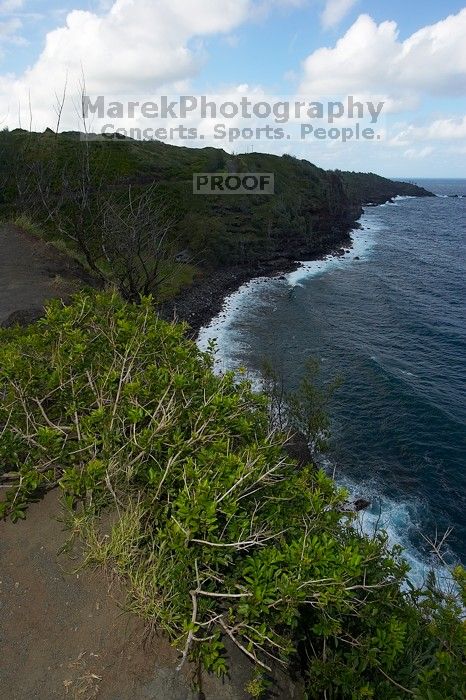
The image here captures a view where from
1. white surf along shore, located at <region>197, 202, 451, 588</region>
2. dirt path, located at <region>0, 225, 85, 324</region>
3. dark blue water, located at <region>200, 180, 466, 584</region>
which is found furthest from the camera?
dark blue water, located at <region>200, 180, 466, 584</region>

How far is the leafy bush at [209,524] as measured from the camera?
4.67 m

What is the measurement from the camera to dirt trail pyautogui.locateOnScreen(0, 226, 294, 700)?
4.55 meters

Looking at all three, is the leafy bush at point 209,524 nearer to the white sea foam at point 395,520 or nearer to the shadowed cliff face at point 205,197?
the white sea foam at point 395,520

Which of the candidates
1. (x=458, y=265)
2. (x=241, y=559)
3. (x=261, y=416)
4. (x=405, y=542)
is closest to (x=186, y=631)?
(x=241, y=559)

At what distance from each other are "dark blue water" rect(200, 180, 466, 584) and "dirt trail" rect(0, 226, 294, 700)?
44.3 feet

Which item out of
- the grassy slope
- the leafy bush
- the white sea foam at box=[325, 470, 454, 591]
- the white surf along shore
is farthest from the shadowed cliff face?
the leafy bush

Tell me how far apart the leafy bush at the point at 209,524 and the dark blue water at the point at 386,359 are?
1204 cm

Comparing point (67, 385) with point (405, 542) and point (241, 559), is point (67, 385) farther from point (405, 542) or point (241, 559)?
point (405, 542)

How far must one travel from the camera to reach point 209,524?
4797mm

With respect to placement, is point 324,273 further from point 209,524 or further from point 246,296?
point 209,524

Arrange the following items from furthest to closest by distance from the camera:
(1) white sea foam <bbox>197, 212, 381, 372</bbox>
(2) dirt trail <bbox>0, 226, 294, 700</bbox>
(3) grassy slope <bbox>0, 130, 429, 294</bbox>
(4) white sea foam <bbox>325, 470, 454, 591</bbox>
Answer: (3) grassy slope <bbox>0, 130, 429, 294</bbox> < (1) white sea foam <bbox>197, 212, 381, 372</bbox> < (4) white sea foam <bbox>325, 470, 454, 591</bbox> < (2) dirt trail <bbox>0, 226, 294, 700</bbox>

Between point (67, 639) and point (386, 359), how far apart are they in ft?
107

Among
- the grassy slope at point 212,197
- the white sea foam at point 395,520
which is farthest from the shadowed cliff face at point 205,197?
the white sea foam at point 395,520

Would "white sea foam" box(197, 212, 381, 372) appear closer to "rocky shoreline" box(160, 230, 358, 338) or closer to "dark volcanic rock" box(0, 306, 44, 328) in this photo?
"rocky shoreline" box(160, 230, 358, 338)
